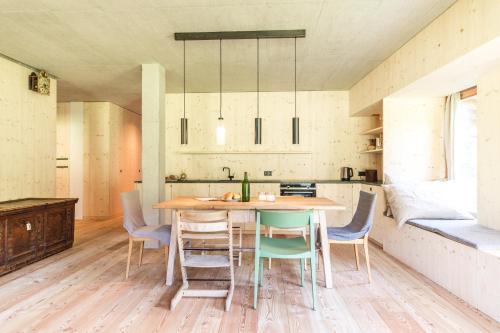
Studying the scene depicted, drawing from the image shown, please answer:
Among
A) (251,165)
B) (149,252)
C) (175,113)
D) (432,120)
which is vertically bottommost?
(149,252)

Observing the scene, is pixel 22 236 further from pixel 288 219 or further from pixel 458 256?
pixel 458 256

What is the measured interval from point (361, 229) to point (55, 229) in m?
3.93

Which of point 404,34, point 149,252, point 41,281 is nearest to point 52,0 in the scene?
point 41,281

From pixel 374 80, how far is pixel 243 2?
2807mm

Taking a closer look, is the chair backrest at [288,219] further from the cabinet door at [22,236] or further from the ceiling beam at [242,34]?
the cabinet door at [22,236]

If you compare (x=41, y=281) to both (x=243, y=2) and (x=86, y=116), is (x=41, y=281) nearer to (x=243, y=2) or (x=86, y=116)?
(x=243, y=2)

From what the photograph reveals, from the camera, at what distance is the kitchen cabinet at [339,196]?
17.3ft

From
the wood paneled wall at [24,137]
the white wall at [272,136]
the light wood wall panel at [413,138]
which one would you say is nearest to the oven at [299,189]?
the white wall at [272,136]

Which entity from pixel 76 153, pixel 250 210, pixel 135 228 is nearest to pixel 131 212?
pixel 135 228

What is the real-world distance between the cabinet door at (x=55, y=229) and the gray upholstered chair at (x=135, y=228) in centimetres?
129

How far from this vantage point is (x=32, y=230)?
11.9ft

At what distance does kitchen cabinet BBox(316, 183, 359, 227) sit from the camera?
528cm

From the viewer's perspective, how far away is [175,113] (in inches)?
241

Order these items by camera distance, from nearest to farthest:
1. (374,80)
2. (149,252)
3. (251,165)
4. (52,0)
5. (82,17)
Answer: (52,0) < (82,17) < (149,252) < (374,80) < (251,165)
